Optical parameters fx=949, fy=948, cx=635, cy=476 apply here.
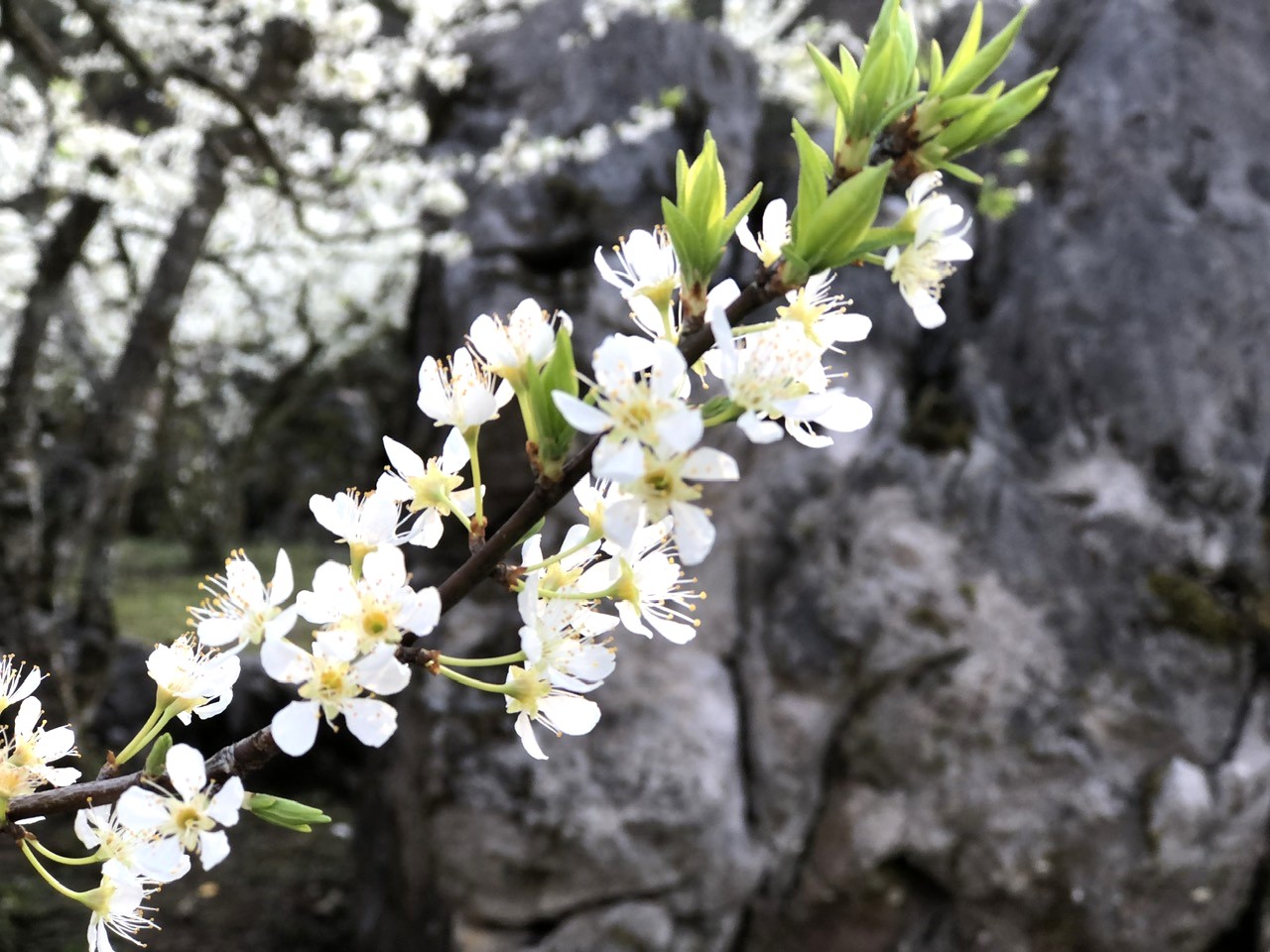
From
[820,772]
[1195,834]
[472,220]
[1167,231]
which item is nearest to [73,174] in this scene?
[472,220]

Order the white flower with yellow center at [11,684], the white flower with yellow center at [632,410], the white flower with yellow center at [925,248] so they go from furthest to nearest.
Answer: the white flower with yellow center at [11,684] < the white flower with yellow center at [925,248] < the white flower with yellow center at [632,410]

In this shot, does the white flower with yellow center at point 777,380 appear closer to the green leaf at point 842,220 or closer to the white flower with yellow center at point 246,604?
the green leaf at point 842,220

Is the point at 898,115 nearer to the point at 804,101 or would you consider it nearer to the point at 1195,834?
the point at 1195,834

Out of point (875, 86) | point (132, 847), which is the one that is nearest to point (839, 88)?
point (875, 86)

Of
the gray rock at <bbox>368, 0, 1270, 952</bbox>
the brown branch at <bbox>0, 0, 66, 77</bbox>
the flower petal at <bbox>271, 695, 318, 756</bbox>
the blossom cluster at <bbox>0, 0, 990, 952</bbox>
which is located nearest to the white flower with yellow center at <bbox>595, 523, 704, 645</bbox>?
the blossom cluster at <bbox>0, 0, 990, 952</bbox>

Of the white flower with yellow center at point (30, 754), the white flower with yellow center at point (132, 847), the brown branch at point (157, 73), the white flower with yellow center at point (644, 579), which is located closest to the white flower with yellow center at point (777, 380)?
the white flower with yellow center at point (644, 579)

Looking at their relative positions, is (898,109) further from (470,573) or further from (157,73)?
(157,73)
